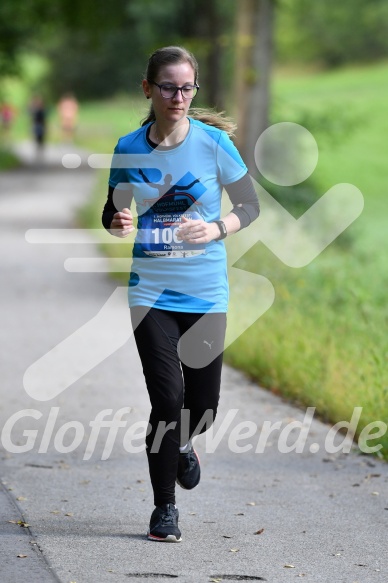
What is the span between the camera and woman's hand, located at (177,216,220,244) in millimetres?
5094

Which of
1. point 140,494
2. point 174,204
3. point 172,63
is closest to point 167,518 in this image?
point 140,494

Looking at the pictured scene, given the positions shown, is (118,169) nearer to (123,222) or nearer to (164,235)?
(123,222)

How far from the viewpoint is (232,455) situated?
23.9ft

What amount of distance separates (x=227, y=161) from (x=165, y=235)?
409 millimetres

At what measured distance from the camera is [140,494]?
6281 mm

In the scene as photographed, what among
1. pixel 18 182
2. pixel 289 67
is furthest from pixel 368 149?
pixel 289 67

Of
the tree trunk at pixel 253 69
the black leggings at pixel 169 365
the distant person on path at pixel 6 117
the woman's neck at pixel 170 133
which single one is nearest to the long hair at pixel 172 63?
the woman's neck at pixel 170 133

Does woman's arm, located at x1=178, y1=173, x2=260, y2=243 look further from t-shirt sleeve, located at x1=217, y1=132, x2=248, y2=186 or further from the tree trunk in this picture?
the tree trunk

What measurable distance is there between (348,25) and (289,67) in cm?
751

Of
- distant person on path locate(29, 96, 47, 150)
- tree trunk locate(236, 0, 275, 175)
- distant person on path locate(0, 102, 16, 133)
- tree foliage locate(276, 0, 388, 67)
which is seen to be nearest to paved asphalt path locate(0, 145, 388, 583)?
tree trunk locate(236, 0, 275, 175)

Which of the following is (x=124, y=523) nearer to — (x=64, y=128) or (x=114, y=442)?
(x=114, y=442)

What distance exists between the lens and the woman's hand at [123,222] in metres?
5.24

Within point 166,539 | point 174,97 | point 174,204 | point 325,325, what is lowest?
point 166,539

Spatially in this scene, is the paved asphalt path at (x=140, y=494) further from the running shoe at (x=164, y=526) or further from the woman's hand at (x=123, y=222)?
the woman's hand at (x=123, y=222)
